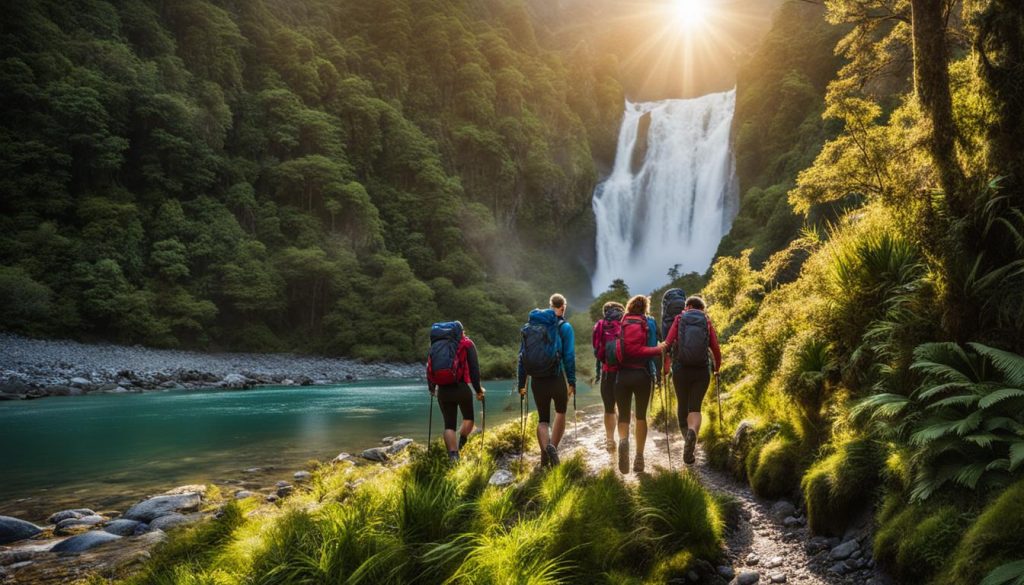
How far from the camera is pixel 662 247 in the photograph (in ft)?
220

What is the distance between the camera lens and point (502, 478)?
23.3 ft

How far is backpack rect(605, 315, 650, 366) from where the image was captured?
6445mm

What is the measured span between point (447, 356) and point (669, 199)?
6609 cm

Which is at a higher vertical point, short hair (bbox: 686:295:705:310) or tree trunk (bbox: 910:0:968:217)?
tree trunk (bbox: 910:0:968:217)

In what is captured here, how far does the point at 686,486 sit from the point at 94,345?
43.5m

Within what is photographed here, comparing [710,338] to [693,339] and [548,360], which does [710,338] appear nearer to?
[693,339]

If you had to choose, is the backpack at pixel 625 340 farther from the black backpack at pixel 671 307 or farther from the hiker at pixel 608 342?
the black backpack at pixel 671 307

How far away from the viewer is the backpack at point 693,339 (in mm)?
6652

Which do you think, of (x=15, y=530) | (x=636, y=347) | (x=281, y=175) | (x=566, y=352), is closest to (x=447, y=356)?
(x=566, y=352)

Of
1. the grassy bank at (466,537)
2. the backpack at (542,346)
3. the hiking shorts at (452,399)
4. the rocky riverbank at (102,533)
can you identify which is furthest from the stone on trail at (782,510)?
the rocky riverbank at (102,533)

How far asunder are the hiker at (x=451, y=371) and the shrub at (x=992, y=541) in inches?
207

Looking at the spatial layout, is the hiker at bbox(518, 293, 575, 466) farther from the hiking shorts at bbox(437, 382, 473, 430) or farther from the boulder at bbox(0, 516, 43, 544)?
the boulder at bbox(0, 516, 43, 544)

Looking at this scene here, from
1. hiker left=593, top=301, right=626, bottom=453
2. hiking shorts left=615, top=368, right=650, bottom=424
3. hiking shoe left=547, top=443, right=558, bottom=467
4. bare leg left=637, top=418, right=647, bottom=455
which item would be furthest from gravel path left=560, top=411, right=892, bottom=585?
hiker left=593, top=301, right=626, bottom=453

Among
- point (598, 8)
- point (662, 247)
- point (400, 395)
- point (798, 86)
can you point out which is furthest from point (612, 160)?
point (598, 8)
